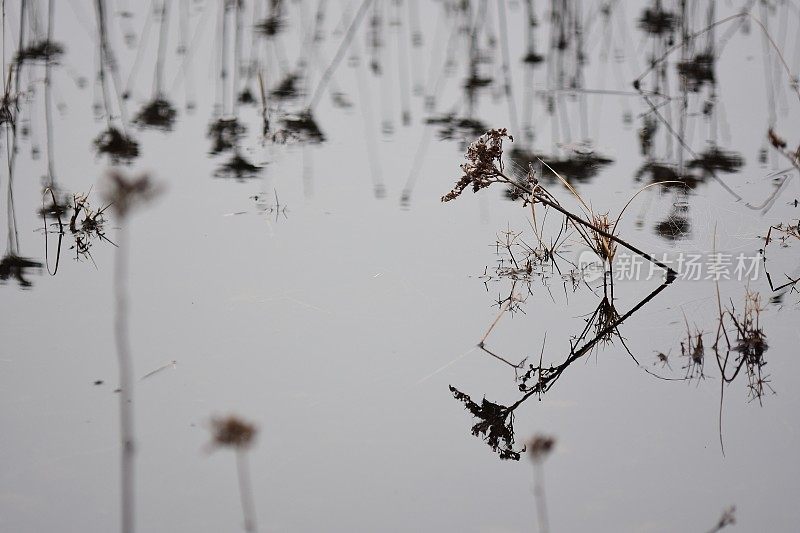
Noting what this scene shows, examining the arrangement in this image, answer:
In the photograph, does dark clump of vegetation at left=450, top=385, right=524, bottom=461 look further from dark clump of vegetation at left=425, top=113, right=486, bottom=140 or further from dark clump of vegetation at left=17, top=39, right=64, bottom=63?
dark clump of vegetation at left=17, top=39, right=64, bottom=63

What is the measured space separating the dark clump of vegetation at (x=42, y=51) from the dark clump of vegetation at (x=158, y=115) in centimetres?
63

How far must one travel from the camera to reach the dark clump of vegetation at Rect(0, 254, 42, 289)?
8.18ft

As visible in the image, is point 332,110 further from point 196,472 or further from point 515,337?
point 196,472

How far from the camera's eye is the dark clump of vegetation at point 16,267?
2.49 meters

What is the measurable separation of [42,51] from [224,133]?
1.10 metres

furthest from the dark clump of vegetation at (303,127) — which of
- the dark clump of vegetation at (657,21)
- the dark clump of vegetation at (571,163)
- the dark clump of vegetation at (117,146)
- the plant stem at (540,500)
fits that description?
the plant stem at (540,500)

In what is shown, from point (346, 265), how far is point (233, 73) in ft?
4.95

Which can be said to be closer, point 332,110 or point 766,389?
point 766,389

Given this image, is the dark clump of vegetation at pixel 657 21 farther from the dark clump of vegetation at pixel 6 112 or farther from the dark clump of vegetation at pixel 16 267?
the dark clump of vegetation at pixel 16 267

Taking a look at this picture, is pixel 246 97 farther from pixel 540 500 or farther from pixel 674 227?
pixel 540 500

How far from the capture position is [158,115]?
348cm

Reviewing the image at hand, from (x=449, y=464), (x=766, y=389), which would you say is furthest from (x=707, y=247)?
(x=449, y=464)

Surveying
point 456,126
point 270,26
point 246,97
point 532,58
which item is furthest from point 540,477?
point 270,26

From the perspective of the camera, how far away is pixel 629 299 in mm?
2414
